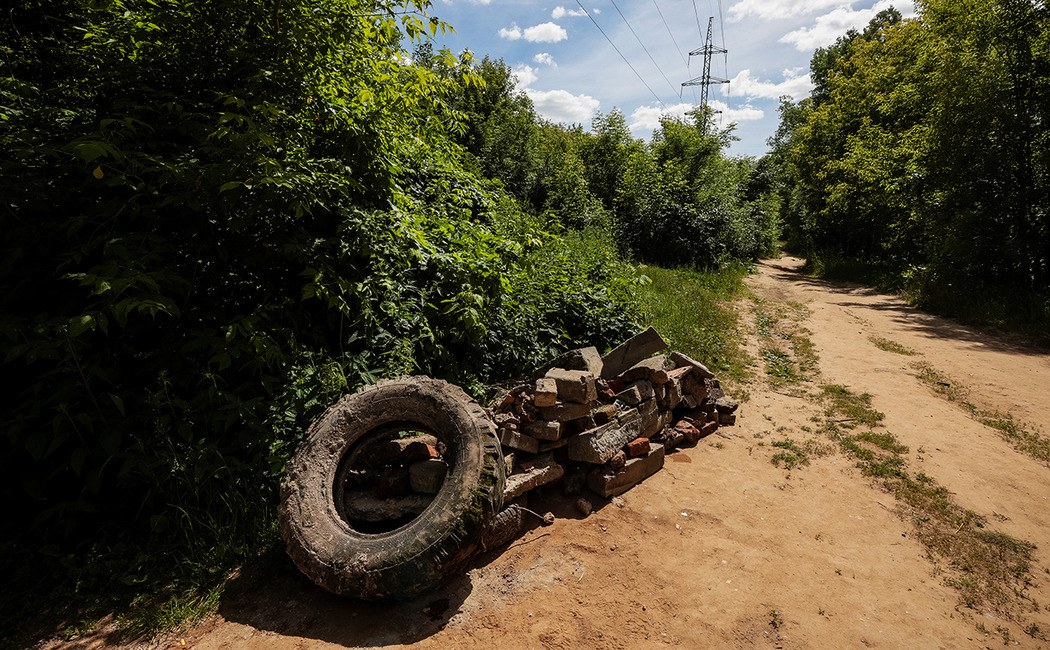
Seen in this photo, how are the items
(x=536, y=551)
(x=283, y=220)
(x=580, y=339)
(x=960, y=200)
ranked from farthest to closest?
(x=960, y=200) → (x=580, y=339) → (x=283, y=220) → (x=536, y=551)

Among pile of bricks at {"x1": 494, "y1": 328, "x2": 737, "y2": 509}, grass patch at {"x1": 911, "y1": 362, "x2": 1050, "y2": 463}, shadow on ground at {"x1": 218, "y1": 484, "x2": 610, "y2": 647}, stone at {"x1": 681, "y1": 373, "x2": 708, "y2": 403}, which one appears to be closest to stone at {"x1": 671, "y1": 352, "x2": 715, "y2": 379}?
stone at {"x1": 681, "y1": 373, "x2": 708, "y2": 403}

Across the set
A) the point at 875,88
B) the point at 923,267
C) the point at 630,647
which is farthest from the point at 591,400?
the point at 875,88

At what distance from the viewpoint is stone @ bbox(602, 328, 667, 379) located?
4.97 m

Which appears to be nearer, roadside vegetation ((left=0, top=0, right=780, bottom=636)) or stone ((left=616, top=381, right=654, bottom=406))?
roadside vegetation ((left=0, top=0, right=780, bottom=636))

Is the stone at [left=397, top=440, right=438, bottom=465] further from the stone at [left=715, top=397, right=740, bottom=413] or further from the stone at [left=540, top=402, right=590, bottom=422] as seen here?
the stone at [left=715, top=397, right=740, bottom=413]

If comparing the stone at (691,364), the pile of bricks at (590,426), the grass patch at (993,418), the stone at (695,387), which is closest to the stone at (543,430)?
the pile of bricks at (590,426)

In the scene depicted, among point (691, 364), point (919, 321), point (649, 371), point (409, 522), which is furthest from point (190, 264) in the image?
point (919, 321)

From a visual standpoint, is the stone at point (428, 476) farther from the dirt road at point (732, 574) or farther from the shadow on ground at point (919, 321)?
the shadow on ground at point (919, 321)

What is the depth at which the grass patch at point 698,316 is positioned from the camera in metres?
6.84

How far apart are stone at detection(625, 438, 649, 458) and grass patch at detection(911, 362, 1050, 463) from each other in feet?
13.1

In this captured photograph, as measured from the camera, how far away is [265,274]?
3.76 metres

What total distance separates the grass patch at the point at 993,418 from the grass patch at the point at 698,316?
2.39 metres

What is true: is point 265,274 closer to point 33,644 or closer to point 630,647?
point 33,644

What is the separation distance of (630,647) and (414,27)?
4.49 metres
